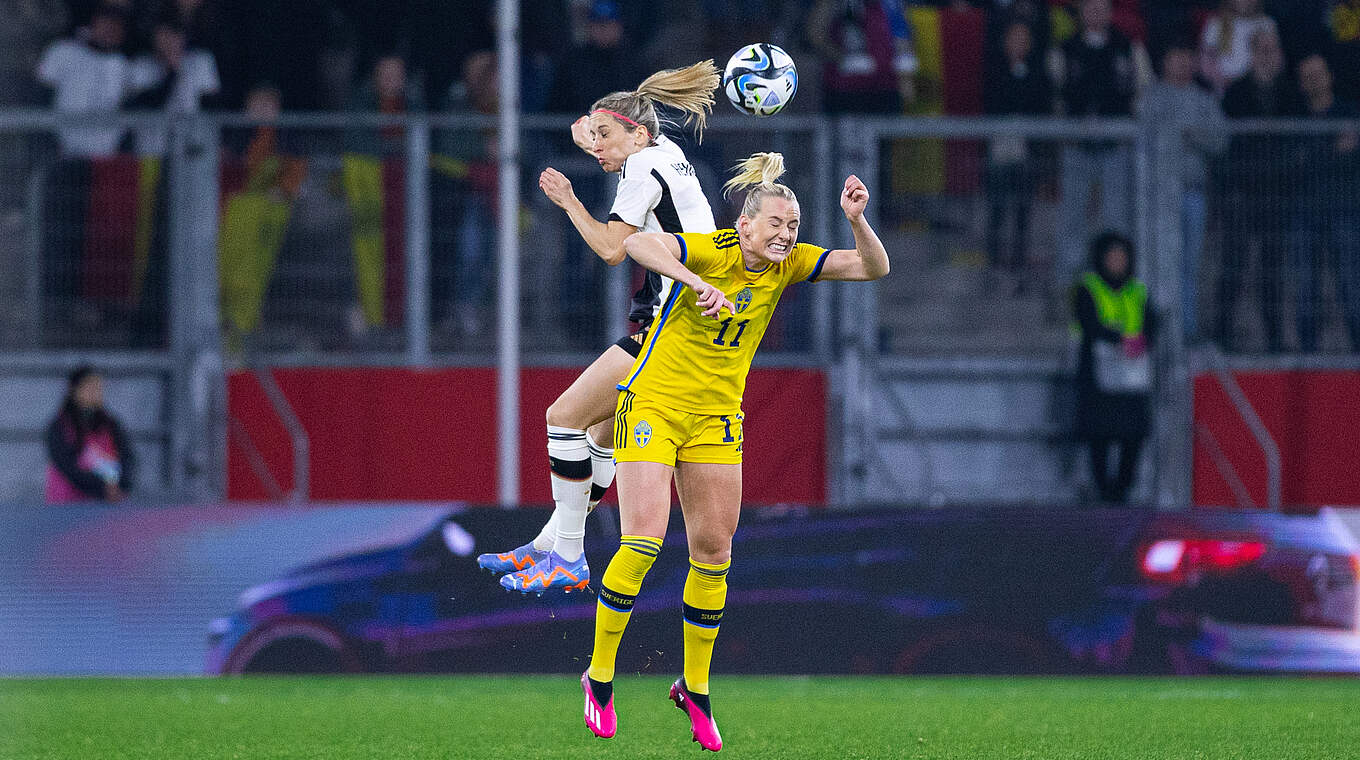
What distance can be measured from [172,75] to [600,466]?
630 cm

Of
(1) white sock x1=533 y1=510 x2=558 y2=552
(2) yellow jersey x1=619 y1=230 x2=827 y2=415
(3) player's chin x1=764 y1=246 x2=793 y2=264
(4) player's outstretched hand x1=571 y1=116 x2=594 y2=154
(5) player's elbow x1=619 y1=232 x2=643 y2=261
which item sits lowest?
(1) white sock x1=533 y1=510 x2=558 y2=552

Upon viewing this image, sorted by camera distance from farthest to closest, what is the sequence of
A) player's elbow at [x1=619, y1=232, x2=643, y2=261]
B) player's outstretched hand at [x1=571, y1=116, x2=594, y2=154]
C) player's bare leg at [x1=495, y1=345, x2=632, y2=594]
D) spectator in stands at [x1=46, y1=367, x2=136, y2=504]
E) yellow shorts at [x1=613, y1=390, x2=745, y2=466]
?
spectator in stands at [x1=46, y1=367, x2=136, y2=504] → player's bare leg at [x1=495, y1=345, x2=632, y2=594] → player's outstretched hand at [x1=571, y1=116, x2=594, y2=154] → yellow shorts at [x1=613, y1=390, x2=745, y2=466] → player's elbow at [x1=619, y1=232, x2=643, y2=261]

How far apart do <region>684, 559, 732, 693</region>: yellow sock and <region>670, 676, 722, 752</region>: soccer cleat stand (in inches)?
1.3

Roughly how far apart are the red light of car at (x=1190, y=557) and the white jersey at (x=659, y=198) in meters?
4.55

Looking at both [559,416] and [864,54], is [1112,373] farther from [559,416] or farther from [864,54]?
[559,416]

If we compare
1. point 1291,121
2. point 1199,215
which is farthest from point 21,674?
point 1291,121

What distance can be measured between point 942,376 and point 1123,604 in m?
1.98

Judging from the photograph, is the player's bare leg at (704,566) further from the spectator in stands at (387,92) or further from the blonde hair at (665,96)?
the spectator in stands at (387,92)

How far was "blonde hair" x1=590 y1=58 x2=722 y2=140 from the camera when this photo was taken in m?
7.21

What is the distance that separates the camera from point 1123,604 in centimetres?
1054

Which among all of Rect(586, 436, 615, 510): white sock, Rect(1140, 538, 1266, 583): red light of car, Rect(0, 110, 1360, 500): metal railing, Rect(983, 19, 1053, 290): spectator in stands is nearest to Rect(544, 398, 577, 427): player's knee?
Rect(586, 436, 615, 510): white sock

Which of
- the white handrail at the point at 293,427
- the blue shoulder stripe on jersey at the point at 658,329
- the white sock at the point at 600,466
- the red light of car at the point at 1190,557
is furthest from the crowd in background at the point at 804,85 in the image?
the blue shoulder stripe on jersey at the point at 658,329

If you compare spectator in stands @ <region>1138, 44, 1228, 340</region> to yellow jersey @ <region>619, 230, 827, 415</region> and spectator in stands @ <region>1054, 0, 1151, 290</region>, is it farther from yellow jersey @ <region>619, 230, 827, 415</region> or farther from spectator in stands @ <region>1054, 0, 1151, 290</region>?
yellow jersey @ <region>619, 230, 827, 415</region>

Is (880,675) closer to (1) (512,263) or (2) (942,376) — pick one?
(2) (942,376)
